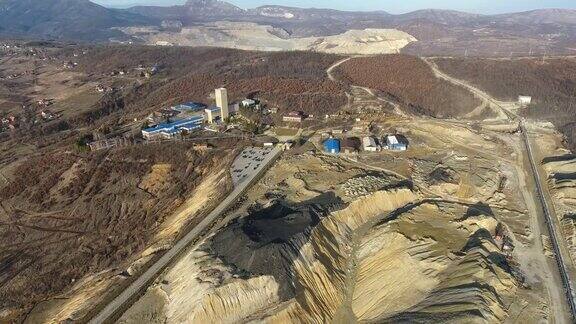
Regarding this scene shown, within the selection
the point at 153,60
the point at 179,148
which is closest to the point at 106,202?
the point at 179,148

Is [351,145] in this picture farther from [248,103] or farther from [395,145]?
[248,103]

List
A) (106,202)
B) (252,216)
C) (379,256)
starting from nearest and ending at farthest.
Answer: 1. (379,256)
2. (252,216)
3. (106,202)

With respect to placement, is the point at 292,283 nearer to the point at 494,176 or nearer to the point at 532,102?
the point at 494,176

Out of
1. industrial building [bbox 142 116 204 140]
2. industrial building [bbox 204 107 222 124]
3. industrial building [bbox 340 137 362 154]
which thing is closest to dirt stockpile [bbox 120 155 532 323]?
industrial building [bbox 340 137 362 154]

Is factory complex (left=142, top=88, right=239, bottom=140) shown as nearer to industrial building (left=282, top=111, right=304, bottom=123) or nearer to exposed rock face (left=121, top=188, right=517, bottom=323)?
industrial building (left=282, top=111, right=304, bottom=123)

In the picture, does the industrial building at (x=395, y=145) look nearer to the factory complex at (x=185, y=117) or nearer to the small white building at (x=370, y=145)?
the small white building at (x=370, y=145)

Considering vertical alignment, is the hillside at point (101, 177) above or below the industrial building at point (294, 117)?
below

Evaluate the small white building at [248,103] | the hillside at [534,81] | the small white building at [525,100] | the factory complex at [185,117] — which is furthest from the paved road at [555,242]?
the small white building at [248,103]

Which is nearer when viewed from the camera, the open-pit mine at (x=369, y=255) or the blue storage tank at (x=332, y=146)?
the open-pit mine at (x=369, y=255)
